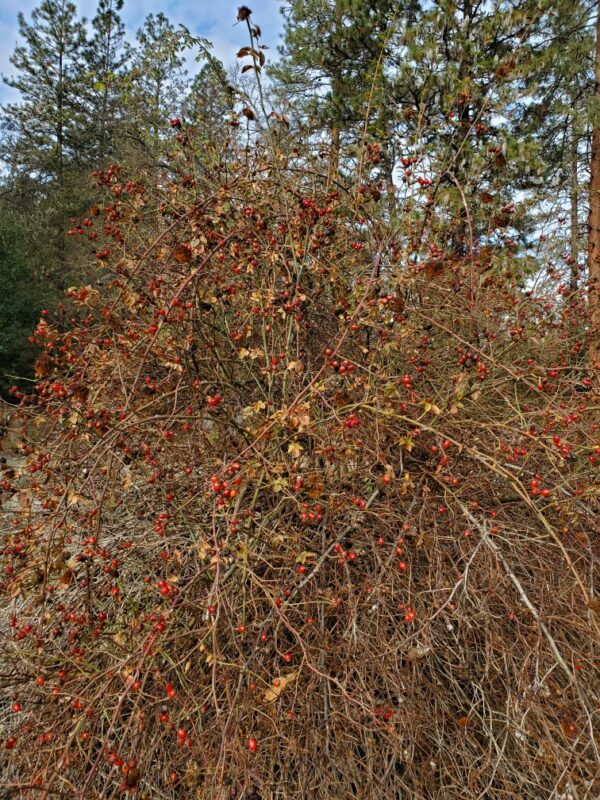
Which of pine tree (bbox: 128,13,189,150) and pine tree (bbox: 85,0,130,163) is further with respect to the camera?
pine tree (bbox: 85,0,130,163)

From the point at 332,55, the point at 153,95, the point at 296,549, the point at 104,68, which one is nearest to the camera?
the point at 296,549

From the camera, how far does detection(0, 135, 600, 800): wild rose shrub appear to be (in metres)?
1.84

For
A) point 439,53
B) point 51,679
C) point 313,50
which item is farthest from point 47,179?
point 51,679

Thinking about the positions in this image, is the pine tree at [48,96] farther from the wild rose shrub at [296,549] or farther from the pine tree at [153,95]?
the wild rose shrub at [296,549]

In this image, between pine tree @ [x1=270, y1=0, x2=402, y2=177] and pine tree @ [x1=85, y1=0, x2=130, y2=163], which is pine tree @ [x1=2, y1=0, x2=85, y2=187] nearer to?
pine tree @ [x1=85, y1=0, x2=130, y2=163]

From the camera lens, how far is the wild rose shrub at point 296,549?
1836 millimetres

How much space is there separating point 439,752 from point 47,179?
1995 centimetres

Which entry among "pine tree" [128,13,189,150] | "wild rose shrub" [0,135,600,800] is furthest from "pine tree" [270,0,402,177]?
"wild rose shrub" [0,135,600,800]

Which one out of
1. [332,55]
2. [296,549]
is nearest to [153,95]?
[332,55]

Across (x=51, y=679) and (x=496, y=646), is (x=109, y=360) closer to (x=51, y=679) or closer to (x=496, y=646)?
(x=51, y=679)

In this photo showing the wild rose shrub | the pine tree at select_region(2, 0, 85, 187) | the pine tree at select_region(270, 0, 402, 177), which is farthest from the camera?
the pine tree at select_region(2, 0, 85, 187)

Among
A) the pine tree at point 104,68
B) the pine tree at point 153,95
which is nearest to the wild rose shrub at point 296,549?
the pine tree at point 153,95

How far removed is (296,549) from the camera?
87.4 inches

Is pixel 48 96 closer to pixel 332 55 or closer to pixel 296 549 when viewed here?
pixel 332 55
